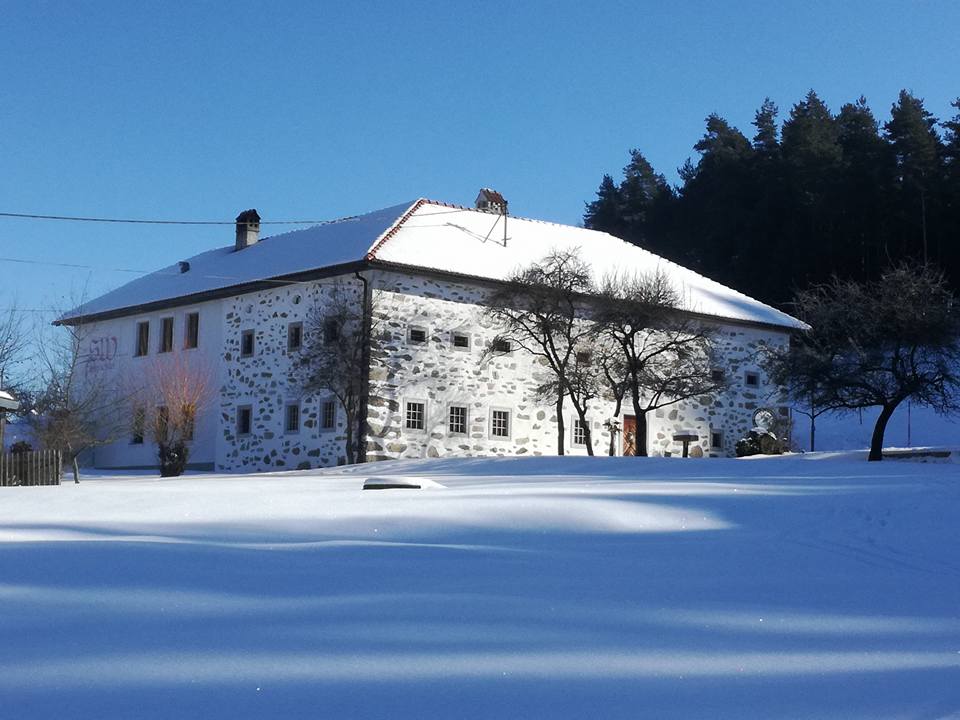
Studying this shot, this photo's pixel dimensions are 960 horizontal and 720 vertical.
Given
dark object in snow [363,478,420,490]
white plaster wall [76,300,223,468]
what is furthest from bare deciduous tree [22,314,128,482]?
dark object in snow [363,478,420,490]

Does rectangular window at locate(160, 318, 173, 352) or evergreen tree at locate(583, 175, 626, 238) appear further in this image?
evergreen tree at locate(583, 175, 626, 238)

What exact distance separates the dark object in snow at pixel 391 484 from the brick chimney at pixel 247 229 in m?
23.3

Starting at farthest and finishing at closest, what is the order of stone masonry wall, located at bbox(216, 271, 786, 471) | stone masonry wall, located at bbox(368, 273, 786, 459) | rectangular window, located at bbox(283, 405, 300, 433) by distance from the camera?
1. rectangular window, located at bbox(283, 405, 300, 433)
2. stone masonry wall, located at bbox(216, 271, 786, 471)
3. stone masonry wall, located at bbox(368, 273, 786, 459)

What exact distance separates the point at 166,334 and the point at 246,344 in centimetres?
463

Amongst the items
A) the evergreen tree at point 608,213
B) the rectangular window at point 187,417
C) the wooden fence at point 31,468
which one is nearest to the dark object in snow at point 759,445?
the rectangular window at point 187,417

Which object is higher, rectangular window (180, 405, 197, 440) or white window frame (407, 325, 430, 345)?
white window frame (407, 325, 430, 345)

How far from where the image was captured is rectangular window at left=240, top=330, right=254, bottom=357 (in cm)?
3244

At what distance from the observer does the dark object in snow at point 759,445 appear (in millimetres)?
32844

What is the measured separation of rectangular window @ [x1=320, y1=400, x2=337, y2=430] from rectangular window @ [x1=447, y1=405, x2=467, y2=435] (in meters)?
3.02

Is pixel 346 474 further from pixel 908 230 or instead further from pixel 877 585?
pixel 908 230

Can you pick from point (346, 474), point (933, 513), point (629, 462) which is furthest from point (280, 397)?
point (933, 513)

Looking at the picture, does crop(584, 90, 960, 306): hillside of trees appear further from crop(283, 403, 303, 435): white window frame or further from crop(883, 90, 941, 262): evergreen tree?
crop(283, 403, 303, 435): white window frame

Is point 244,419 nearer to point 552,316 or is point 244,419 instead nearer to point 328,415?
point 328,415

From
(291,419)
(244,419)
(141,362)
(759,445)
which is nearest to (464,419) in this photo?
(291,419)
